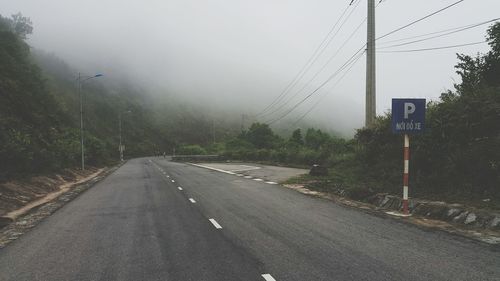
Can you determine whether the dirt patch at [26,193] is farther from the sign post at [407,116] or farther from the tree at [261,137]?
the tree at [261,137]

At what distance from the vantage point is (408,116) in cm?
1217

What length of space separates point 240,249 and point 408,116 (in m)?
7.05

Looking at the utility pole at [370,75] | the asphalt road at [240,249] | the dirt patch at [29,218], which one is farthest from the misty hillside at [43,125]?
the utility pole at [370,75]

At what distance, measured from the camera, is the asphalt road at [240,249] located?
247 inches

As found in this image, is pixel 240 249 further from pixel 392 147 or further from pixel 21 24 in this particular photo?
pixel 21 24

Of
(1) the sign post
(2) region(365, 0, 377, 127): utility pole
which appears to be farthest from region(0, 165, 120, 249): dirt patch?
(2) region(365, 0, 377, 127): utility pole

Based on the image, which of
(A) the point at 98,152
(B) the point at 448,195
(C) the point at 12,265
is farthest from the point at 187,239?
(A) the point at 98,152

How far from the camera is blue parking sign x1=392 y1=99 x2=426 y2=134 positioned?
12.1 meters

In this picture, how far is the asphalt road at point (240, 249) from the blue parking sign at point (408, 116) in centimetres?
274

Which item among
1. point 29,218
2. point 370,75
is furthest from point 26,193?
point 370,75

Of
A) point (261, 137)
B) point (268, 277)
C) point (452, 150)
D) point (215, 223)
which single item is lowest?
point (215, 223)

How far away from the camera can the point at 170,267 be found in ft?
21.7

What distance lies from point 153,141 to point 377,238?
142861 millimetres

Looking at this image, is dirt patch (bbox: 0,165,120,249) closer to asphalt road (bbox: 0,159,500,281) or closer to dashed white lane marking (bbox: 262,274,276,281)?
asphalt road (bbox: 0,159,500,281)
